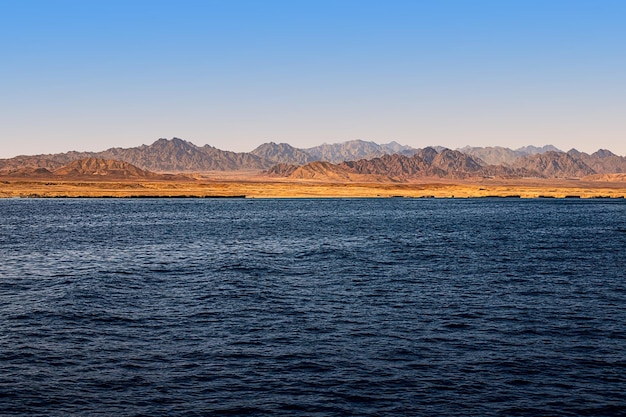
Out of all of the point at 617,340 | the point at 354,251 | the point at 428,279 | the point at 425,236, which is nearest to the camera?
the point at 617,340

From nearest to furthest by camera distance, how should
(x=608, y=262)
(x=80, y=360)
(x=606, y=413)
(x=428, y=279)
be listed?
(x=606, y=413) < (x=80, y=360) < (x=428, y=279) < (x=608, y=262)

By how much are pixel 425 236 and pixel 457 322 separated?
59971 millimetres

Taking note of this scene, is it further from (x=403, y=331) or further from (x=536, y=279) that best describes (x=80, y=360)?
(x=536, y=279)

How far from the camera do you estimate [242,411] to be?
22859 millimetres

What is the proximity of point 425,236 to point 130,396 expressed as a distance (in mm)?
Result: 75664

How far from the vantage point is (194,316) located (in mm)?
37438

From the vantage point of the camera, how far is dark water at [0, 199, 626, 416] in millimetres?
24125

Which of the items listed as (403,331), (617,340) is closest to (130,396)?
(403,331)

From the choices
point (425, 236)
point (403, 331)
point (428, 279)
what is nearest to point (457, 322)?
point (403, 331)

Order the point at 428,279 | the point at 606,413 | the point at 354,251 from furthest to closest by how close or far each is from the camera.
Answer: the point at 354,251 < the point at 428,279 < the point at 606,413

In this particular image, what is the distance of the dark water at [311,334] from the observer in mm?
24125

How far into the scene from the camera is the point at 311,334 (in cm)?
3338

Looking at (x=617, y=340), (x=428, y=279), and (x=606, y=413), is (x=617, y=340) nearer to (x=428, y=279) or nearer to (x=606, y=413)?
(x=606, y=413)

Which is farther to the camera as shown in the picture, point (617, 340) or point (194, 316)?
point (194, 316)
